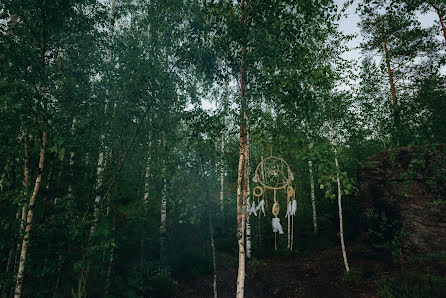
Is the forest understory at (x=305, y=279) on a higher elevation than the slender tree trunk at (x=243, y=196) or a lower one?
lower

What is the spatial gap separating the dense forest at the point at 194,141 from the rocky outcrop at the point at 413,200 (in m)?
0.06

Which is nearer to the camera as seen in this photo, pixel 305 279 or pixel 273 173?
pixel 273 173

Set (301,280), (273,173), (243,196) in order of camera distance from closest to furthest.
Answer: (243,196) → (273,173) → (301,280)

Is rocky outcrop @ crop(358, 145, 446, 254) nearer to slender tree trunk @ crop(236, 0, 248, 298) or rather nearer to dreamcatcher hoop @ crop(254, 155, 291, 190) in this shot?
dreamcatcher hoop @ crop(254, 155, 291, 190)

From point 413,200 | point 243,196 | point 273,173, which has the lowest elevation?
point 413,200

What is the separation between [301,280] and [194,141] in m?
8.07

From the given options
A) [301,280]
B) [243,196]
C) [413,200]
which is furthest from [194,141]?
[413,200]

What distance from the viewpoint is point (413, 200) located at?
10.0 meters

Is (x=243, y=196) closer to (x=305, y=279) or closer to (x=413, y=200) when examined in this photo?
(x=305, y=279)

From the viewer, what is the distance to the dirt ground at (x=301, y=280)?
8828 millimetres

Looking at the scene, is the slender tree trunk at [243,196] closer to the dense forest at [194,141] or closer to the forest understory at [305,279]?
the dense forest at [194,141]

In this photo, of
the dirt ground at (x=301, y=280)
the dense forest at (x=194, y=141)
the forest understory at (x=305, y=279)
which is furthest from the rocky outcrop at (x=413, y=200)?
the dirt ground at (x=301, y=280)

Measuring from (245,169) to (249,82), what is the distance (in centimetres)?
285

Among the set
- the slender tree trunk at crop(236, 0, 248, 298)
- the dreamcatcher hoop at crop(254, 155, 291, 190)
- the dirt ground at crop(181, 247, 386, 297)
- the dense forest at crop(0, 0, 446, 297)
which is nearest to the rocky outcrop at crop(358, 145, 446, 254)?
the dense forest at crop(0, 0, 446, 297)
